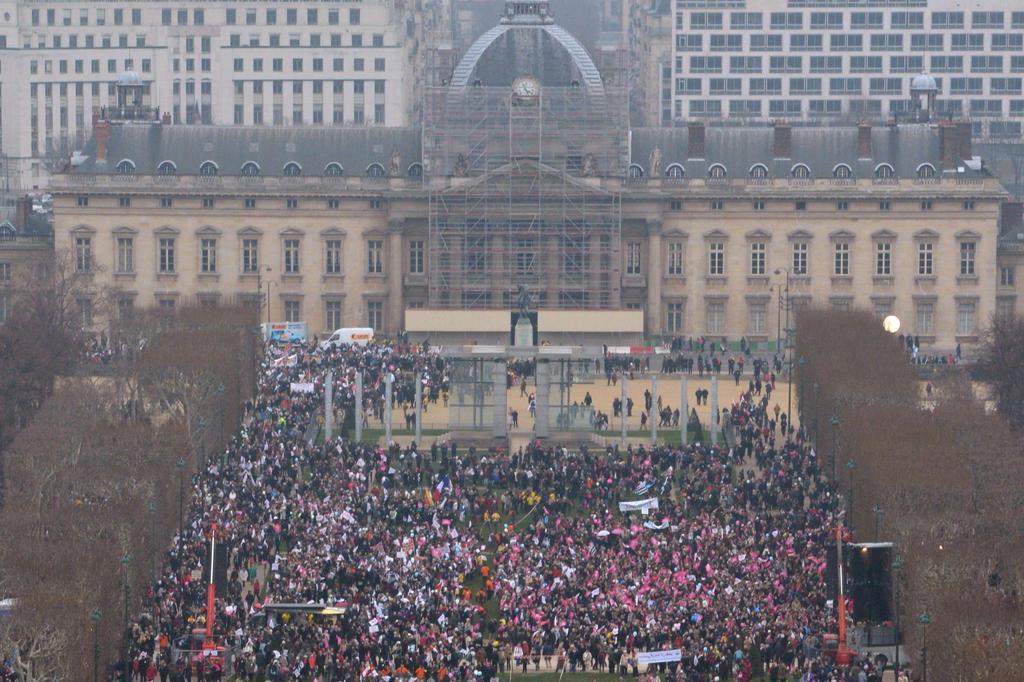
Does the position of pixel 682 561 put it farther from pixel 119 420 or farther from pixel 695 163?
pixel 695 163

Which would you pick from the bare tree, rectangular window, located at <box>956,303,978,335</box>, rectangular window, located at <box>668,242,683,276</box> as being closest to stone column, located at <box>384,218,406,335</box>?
rectangular window, located at <box>668,242,683,276</box>

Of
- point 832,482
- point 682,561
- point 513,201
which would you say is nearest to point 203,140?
point 513,201

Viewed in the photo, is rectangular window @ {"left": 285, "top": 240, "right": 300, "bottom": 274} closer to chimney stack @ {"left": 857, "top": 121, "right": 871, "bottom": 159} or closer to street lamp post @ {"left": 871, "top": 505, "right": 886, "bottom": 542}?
chimney stack @ {"left": 857, "top": 121, "right": 871, "bottom": 159}

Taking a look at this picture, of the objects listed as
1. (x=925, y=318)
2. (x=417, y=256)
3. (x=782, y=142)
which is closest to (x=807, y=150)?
(x=782, y=142)

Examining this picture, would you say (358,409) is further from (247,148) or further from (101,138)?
(101,138)

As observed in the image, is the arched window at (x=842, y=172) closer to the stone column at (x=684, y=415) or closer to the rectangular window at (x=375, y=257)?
the rectangular window at (x=375, y=257)

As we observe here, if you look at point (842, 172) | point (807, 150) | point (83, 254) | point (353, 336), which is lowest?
point (353, 336)
